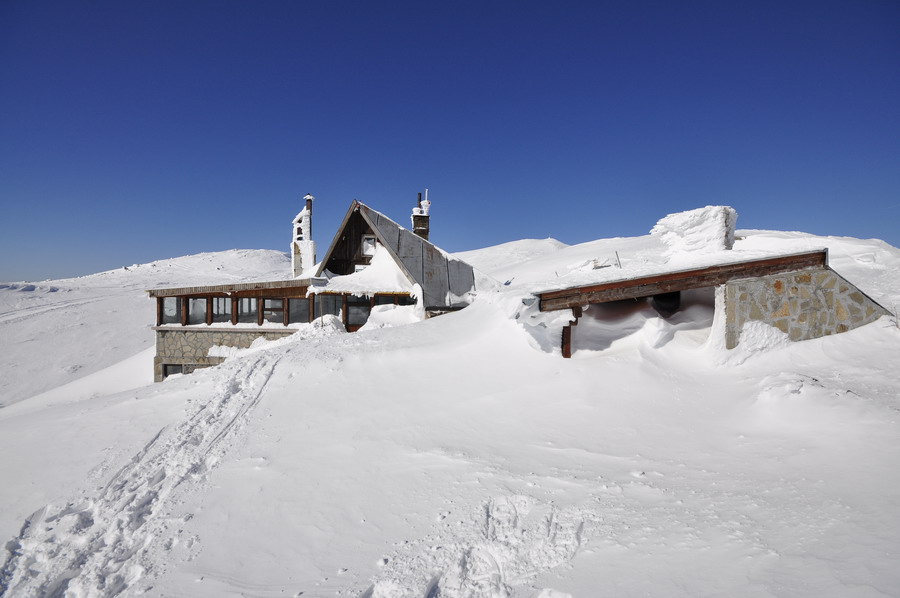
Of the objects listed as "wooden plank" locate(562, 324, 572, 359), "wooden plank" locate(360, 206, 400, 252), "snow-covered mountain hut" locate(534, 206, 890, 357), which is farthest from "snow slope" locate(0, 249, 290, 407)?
"snow-covered mountain hut" locate(534, 206, 890, 357)

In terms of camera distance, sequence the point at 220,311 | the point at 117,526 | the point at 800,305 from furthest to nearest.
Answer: the point at 220,311 → the point at 800,305 → the point at 117,526

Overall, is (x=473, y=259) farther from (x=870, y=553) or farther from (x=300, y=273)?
(x=870, y=553)

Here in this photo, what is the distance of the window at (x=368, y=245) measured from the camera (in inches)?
704

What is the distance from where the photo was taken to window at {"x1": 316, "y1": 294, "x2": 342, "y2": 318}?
16.2 metres

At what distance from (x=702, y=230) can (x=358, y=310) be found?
11.4 m

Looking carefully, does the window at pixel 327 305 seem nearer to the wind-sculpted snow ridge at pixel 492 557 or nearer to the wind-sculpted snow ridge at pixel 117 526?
the wind-sculpted snow ridge at pixel 117 526

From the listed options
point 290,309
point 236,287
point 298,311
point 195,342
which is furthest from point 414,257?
point 195,342

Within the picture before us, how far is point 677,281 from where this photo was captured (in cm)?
715

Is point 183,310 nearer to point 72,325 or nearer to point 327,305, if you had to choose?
point 327,305

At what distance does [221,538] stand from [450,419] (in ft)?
9.49

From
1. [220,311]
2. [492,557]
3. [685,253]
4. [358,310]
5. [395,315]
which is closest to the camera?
[492,557]

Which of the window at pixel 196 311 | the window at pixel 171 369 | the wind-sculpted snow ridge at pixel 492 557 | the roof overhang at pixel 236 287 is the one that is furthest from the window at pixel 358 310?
the wind-sculpted snow ridge at pixel 492 557

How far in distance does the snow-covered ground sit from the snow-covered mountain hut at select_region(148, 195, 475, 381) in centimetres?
726

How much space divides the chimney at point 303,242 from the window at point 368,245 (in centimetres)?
380
